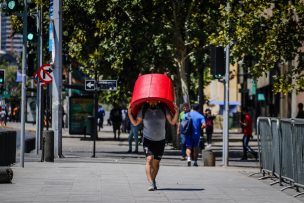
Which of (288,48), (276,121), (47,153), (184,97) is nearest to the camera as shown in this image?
(276,121)

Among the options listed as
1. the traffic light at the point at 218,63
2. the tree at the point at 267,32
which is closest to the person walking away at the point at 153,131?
the traffic light at the point at 218,63

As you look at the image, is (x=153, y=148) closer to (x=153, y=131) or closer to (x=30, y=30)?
(x=153, y=131)

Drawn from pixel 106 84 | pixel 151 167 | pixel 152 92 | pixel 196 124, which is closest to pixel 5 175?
pixel 151 167

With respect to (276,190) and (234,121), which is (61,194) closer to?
(276,190)

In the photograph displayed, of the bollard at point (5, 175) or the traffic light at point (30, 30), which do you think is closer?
the bollard at point (5, 175)

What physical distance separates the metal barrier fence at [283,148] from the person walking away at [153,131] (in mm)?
2065

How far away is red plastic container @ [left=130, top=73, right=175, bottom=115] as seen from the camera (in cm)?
1529

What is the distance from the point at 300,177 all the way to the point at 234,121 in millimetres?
66106

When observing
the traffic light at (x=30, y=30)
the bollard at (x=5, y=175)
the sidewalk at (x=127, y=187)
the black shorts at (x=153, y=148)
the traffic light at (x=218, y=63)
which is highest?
the traffic light at (x=30, y=30)

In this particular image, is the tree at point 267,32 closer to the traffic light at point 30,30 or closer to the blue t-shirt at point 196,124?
the blue t-shirt at point 196,124

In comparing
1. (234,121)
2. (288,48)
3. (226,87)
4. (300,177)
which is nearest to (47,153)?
(226,87)

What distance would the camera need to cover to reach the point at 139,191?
1513cm

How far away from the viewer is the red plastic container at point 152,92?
15.3m

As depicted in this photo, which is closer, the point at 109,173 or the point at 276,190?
the point at 276,190
